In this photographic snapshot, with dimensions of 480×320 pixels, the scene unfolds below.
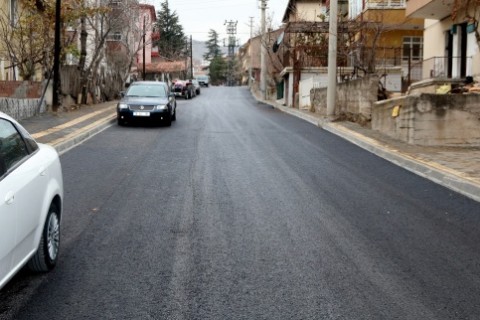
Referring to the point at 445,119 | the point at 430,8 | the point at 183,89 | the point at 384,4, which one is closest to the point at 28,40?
the point at 430,8

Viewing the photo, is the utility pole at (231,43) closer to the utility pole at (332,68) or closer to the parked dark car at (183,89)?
the parked dark car at (183,89)

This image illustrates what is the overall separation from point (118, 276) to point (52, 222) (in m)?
0.79

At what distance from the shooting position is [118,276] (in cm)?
529

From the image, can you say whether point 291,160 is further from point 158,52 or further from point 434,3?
point 158,52

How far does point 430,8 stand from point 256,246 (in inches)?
856

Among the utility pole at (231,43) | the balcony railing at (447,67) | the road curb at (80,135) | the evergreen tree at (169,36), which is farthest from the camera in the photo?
the utility pole at (231,43)

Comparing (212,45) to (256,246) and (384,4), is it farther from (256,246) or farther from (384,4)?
(256,246)

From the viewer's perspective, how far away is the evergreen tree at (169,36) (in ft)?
274

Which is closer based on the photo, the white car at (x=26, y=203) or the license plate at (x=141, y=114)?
the white car at (x=26, y=203)

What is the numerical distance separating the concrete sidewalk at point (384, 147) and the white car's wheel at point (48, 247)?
600cm

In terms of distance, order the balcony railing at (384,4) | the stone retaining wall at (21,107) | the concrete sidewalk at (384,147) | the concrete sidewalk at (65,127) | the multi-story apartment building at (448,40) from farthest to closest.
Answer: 1. the balcony railing at (384,4)
2. the multi-story apartment building at (448,40)
3. the stone retaining wall at (21,107)
4. the concrete sidewalk at (65,127)
5. the concrete sidewalk at (384,147)

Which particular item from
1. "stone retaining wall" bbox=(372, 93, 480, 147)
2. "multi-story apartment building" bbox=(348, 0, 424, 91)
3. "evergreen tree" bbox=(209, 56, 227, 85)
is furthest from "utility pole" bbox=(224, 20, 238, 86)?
"stone retaining wall" bbox=(372, 93, 480, 147)

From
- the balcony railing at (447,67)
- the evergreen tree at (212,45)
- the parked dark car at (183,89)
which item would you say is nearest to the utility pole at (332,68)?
the balcony railing at (447,67)

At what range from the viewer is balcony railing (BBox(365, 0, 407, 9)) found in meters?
37.0
